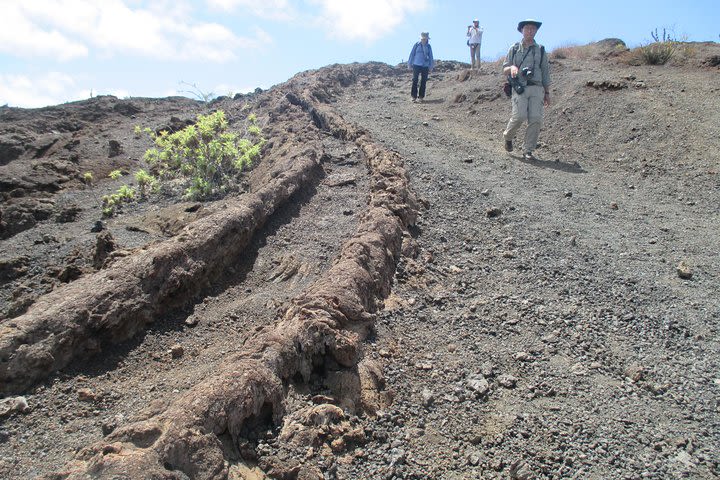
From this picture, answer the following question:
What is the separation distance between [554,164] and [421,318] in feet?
16.8

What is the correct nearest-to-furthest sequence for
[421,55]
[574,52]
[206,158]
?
1. [206,158]
2. [421,55]
3. [574,52]

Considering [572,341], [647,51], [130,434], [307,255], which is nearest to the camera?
[130,434]

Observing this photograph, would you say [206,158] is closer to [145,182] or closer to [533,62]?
[145,182]

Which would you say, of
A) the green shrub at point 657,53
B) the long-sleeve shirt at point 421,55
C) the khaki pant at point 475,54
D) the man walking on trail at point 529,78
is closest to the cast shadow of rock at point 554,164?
the man walking on trail at point 529,78

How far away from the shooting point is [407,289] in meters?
4.45

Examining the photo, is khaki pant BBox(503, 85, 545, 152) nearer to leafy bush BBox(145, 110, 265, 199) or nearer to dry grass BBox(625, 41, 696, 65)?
leafy bush BBox(145, 110, 265, 199)

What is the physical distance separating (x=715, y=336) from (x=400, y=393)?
7.16 ft

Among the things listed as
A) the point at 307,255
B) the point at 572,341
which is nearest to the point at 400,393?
the point at 572,341

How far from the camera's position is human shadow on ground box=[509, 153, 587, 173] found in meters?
8.01

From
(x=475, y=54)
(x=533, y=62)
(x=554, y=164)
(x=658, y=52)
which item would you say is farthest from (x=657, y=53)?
(x=554, y=164)

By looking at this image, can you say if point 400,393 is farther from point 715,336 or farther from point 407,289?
point 715,336

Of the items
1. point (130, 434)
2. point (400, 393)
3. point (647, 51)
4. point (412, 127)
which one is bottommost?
point (400, 393)

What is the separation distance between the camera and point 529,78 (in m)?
8.27

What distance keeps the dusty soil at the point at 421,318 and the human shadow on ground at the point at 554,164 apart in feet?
0.20
